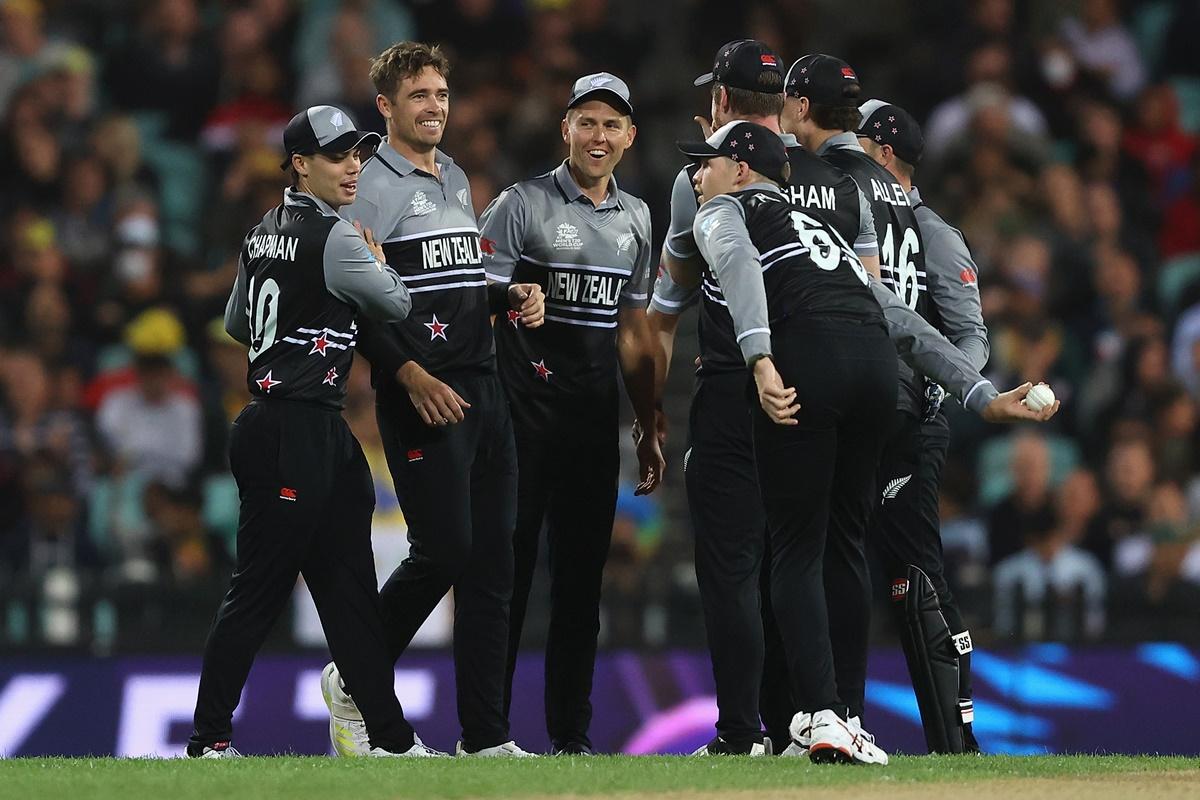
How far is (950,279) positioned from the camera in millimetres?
7297

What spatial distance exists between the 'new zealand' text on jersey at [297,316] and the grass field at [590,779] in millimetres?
1187

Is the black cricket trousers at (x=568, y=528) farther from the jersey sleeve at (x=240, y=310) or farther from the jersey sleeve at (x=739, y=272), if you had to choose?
the jersey sleeve at (x=739, y=272)

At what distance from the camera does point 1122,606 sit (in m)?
9.70

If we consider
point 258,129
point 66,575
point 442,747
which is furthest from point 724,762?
point 258,129

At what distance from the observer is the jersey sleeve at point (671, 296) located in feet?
23.8

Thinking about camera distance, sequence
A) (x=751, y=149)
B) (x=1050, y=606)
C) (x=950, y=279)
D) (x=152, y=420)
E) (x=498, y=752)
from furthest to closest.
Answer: (x=152, y=420)
(x=1050, y=606)
(x=950, y=279)
(x=498, y=752)
(x=751, y=149)

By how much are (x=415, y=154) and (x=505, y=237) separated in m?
0.43

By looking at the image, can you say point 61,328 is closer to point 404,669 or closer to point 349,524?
point 404,669

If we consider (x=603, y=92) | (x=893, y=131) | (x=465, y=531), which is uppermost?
(x=603, y=92)

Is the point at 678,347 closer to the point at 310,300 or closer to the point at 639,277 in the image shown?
the point at 639,277

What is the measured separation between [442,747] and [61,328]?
4216mm

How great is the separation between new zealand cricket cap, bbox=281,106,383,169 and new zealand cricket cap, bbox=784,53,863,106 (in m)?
1.49

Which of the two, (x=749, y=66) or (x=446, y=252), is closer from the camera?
(x=749, y=66)

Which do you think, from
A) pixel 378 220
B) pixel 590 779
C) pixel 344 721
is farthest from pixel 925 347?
pixel 344 721
